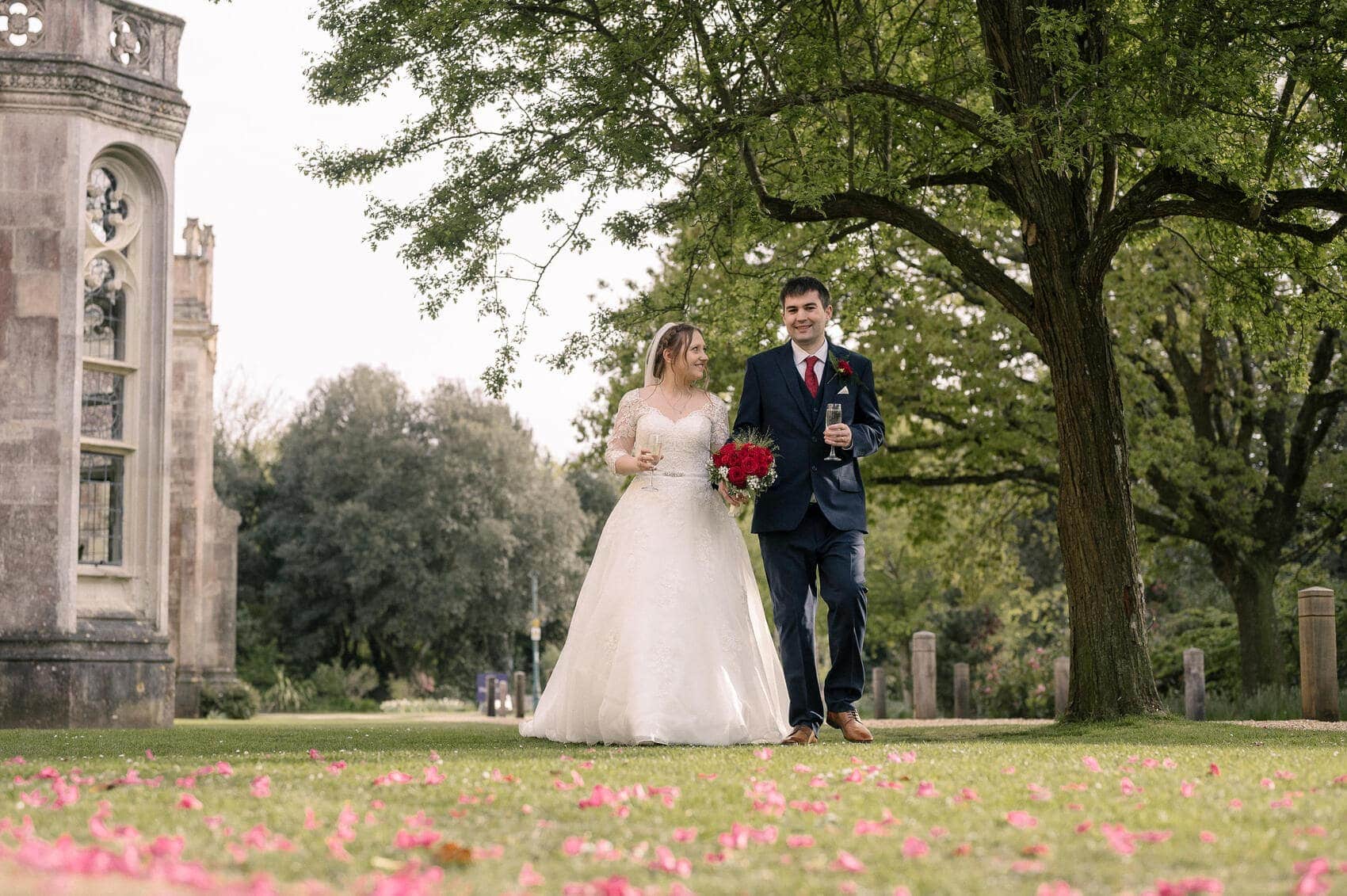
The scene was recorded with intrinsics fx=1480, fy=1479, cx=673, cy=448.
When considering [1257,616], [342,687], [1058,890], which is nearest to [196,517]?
[342,687]

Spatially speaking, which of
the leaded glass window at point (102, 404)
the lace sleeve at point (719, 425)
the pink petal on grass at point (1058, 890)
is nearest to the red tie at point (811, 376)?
the lace sleeve at point (719, 425)

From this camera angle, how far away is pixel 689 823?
4.75m

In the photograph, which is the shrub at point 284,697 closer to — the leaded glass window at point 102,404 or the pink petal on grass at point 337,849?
the leaded glass window at point 102,404

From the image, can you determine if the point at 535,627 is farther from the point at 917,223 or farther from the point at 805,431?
the point at 805,431

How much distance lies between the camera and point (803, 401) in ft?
30.3

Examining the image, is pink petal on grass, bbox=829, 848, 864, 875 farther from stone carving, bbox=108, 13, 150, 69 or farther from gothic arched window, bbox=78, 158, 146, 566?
stone carving, bbox=108, 13, 150, 69

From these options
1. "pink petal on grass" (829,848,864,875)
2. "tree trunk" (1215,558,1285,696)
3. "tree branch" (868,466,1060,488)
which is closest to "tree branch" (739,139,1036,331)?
"pink petal on grass" (829,848,864,875)

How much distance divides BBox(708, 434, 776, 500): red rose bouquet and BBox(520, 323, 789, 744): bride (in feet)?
1.89

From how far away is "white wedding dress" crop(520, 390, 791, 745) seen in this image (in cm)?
898

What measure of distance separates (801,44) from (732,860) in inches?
389

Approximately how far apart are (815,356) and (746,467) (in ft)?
3.08

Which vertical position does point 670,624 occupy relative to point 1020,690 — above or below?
above

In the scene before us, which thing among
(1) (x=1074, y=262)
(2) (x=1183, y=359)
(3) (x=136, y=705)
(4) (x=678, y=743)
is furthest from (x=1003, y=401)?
(4) (x=678, y=743)

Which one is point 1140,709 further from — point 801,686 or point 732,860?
point 732,860
